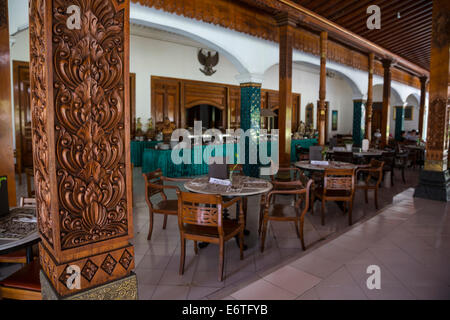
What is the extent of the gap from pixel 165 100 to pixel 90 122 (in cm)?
918

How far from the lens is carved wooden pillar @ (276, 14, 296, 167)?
218 inches

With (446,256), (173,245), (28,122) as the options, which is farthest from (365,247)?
(28,122)

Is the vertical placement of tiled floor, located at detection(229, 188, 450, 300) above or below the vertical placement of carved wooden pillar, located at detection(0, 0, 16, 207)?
below

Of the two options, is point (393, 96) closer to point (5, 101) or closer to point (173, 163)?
point (173, 163)

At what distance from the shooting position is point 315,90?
51.9 ft

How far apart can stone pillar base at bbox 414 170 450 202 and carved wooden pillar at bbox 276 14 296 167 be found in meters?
2.37

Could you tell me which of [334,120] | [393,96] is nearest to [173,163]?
[334,120]

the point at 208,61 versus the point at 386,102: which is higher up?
the point at 208,61

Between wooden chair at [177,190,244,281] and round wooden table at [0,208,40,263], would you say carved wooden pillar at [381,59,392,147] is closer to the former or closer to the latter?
wooden chair at [177,190,244,281]

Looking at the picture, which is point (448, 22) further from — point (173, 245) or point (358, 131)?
point (358, 131)

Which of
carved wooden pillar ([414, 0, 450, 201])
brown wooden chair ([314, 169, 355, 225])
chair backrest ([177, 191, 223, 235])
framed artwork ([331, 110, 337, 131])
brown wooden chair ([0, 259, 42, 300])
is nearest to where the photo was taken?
brown wooden chair ([0, 259, 42, 300])

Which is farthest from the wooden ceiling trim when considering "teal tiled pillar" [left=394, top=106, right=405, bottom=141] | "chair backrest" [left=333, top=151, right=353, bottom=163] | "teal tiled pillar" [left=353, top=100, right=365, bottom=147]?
"teal tiled pillar" [left=394, top=106, right=405, bottom=141]

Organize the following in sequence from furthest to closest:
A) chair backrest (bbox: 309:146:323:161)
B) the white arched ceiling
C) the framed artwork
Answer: the framed artwork < the white arched ceiling < chair backrest (bbox: 309:146:323:161)
